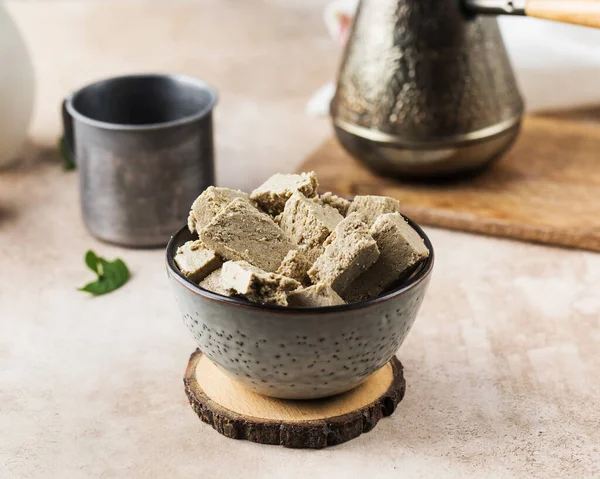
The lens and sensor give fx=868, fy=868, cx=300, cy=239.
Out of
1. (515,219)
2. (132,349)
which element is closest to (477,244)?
(515,219)

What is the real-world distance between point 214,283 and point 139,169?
1.70ft

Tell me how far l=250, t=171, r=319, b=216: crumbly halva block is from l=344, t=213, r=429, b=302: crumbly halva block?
0.12m

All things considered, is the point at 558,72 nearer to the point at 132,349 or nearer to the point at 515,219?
the point at 515,219

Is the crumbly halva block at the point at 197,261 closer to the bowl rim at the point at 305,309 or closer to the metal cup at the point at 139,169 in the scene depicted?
the bowl rim at the point at 305,309

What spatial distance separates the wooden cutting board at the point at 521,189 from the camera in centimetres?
152

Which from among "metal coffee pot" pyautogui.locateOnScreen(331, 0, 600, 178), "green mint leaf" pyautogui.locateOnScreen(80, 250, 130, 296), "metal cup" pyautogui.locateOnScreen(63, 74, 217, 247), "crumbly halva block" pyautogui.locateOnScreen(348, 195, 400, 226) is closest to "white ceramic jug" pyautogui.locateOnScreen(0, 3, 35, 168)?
"metal cup" pyautogui.locateOnScreen(63, 74, 217, 247)

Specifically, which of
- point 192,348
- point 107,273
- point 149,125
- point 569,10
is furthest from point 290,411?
point 569,10

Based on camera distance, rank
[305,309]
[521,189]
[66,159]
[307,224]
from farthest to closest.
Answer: [66,159] < [521,189] < [307,224] < [305,309]

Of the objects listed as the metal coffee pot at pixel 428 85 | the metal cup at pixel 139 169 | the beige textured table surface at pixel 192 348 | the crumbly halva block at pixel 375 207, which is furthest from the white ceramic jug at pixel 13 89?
the crumbly halva block at pixel 375 207

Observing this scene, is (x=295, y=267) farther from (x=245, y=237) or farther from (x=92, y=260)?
(x=92, y=260)

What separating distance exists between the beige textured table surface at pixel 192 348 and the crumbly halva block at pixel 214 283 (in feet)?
0.62

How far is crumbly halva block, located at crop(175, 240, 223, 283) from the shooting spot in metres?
0.99

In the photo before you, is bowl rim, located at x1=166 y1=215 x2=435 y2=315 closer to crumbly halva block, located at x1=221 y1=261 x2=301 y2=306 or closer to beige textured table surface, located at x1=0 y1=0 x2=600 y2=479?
crumbly halva block, located at x1=221 y1=261 x2=301 y2=306

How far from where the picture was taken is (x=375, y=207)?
108 cm
